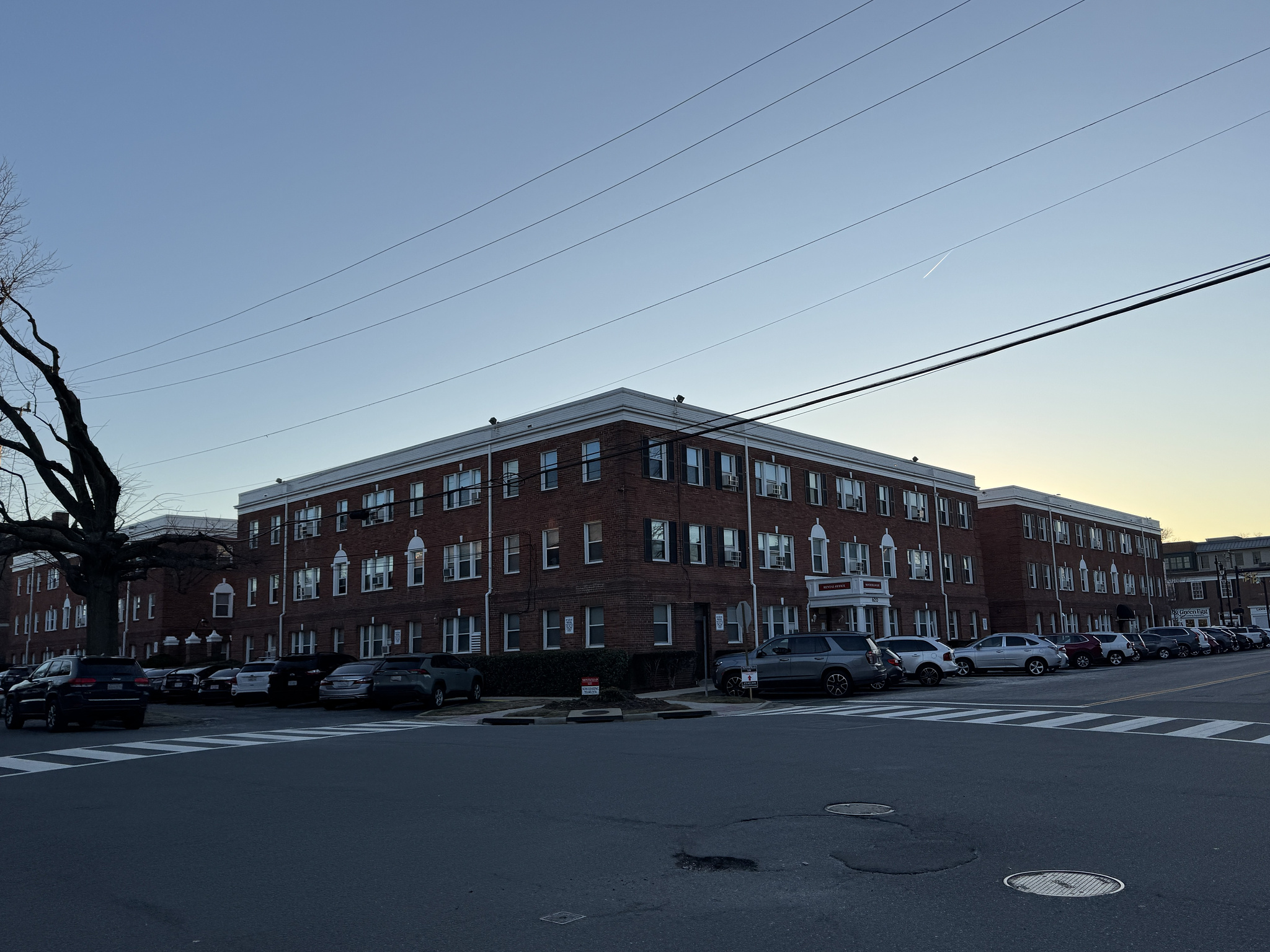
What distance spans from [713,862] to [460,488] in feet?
119

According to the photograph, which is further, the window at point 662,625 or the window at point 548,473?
the window at point 548,473

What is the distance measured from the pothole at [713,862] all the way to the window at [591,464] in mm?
30451

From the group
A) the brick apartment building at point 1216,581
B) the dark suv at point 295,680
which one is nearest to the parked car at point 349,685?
the dark suv at point 295,680

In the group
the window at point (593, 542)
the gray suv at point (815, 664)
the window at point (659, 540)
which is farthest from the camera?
the window at point (659, 540)

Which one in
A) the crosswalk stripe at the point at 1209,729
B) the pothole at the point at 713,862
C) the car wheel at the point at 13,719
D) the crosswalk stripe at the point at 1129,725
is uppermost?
the car wheel at the point at 13,719

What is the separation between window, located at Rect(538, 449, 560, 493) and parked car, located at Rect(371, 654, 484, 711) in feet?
31.7

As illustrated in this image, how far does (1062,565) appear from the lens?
227 ft

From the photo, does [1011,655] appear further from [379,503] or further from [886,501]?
[379,503]

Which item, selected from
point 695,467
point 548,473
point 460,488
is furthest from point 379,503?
point 695,467

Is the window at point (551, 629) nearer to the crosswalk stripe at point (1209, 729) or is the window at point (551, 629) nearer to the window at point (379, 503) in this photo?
the window at point (379, 503)

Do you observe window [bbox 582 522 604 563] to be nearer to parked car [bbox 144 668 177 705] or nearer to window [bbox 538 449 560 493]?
window [bbox 538 449 560 493]

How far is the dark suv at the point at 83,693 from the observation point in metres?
23.2

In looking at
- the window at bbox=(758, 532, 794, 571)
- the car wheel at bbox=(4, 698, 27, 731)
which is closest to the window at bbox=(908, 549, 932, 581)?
the window at bbox=(758, 532, 794, 571)

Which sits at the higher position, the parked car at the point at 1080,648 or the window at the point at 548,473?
the window at the point at 548,473
